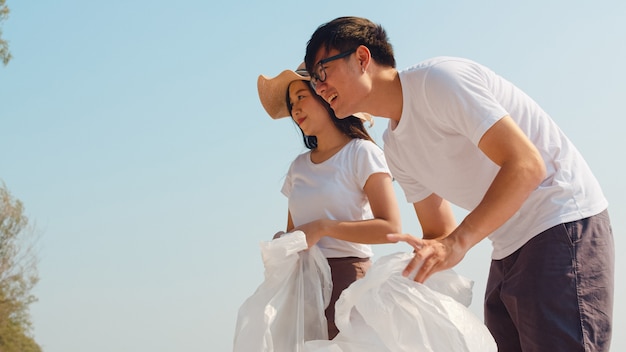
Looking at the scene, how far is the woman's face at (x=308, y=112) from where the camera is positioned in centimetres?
377

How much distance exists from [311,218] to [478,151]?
132 centimetres

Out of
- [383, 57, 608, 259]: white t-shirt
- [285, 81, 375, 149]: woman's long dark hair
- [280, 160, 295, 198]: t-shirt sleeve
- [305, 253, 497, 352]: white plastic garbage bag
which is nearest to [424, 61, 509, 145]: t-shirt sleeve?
[383, 57, 608, 259]: white t-shirt

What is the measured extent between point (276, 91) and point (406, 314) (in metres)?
1.88

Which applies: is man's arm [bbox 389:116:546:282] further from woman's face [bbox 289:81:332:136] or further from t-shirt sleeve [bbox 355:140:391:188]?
woman's face [bbox 289:81:332:136]

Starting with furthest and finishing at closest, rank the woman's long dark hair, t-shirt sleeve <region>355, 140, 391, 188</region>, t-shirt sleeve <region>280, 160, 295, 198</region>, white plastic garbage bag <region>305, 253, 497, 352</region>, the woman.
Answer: t-shirt sleeve <region>280, 160, 295, 198</region> < the woman's long dark hair < t-shirt sleeve <region>355, 140, 391, 188</region> < the woman < white plastic garbage bag <region>305, 253, 497, 352</region>

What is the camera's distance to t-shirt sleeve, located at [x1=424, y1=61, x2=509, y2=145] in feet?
7.11

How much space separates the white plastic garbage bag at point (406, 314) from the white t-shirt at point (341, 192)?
0.69 metres

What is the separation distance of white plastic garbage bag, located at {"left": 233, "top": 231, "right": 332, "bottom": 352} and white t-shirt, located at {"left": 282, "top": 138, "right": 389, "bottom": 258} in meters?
0.16

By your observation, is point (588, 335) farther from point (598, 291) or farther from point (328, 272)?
point (328, 272)

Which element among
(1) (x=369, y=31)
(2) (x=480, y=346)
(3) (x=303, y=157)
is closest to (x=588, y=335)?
(2) (x=480, y=346)

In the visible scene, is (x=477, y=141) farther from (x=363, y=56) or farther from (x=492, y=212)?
(x=363, y=56)

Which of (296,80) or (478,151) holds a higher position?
(296,80)

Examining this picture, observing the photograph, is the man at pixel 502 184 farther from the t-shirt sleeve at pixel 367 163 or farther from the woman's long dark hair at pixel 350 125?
the woman's long dark hair at pixel 350 125

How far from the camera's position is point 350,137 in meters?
3.78
